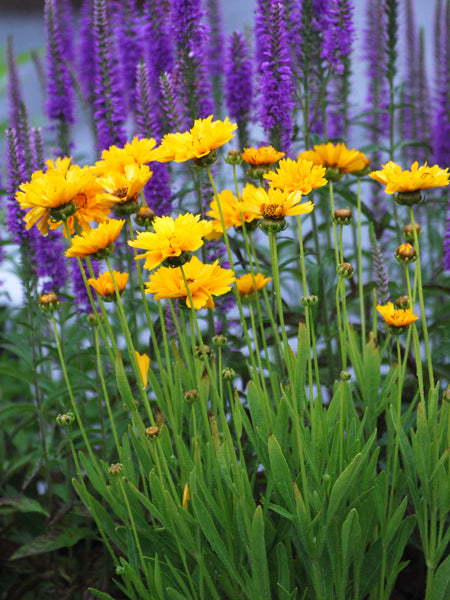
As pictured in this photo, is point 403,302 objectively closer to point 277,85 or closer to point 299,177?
point 299,177

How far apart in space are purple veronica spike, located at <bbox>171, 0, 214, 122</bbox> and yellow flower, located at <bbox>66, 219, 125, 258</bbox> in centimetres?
92

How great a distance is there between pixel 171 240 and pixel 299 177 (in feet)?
1.15

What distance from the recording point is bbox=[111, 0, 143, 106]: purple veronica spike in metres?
2.53

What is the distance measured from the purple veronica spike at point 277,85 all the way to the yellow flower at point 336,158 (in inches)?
15.3

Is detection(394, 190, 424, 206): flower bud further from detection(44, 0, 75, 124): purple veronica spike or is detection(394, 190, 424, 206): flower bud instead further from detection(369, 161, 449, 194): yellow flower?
detection(44, 0, 75, 124): purple veronica spike

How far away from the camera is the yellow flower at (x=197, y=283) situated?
3.88 feet

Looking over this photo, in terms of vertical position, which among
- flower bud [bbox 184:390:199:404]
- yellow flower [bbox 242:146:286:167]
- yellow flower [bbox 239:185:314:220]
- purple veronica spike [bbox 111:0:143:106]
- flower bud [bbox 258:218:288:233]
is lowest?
flower bud [bbox 184:390:199:404]

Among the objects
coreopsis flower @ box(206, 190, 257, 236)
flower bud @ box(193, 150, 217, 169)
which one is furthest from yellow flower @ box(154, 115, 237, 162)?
coreopsis flower @ box(206, 190, 257, 236)

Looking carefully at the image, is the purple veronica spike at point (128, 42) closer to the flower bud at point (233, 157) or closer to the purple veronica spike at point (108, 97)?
the purple veronica spike at point (108, 97)

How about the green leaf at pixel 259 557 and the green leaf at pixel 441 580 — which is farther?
the green leaf at pixel 441 580

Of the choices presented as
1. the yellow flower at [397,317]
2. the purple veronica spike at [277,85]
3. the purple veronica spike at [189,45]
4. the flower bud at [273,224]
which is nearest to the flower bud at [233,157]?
the flower bud at [273,224]

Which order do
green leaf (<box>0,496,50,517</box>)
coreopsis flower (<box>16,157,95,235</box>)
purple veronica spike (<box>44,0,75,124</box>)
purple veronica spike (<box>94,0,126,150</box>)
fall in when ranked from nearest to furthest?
coreopsis flower (<box>16,157,95,235</box>)
green leaf (<box>0,496,50,517</box>)
purple veronica spike (<box>94,0,126,150</box>)
purple veronica spike (<box>44,0,75,124</box>)

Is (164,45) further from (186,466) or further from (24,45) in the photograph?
(24,45)

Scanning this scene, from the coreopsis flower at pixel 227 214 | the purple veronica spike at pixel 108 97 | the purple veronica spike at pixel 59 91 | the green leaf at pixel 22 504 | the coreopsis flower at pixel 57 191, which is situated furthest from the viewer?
the purple veronica spike at pixel 59 91
